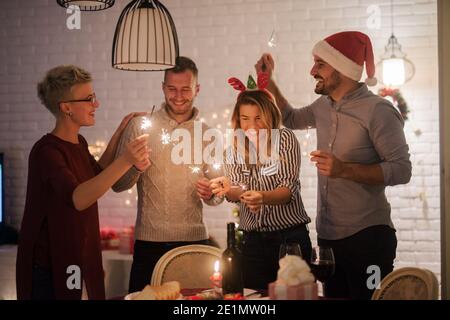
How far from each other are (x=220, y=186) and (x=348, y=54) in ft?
3.07

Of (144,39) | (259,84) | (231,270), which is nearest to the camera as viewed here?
(231,270)

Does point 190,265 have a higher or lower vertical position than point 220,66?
lower

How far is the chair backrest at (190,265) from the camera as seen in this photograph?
9.97 ft

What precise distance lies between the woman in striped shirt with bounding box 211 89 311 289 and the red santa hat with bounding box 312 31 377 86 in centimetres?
36

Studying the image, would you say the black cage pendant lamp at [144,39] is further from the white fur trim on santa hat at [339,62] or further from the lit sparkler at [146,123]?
the white fur trim on santa hat at [339,62]

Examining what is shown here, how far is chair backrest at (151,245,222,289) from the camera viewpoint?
9.97ft

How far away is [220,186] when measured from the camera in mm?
3367

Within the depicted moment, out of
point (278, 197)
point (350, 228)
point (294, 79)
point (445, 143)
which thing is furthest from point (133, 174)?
point (294, 79)

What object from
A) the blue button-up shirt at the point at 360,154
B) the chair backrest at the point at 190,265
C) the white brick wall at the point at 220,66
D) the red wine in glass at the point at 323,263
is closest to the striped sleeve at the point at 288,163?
the blue button-up shirt at the point at 360,154

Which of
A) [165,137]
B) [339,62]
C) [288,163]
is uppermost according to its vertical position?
[339,62]

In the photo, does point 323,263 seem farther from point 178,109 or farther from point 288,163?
point 178,109

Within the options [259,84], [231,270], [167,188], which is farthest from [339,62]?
[231,270]

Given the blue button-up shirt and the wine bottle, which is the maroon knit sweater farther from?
the blue button-up shirt

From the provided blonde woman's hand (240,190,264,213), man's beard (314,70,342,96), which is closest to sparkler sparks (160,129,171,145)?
blonde woman's hand (240,190,264,213)
